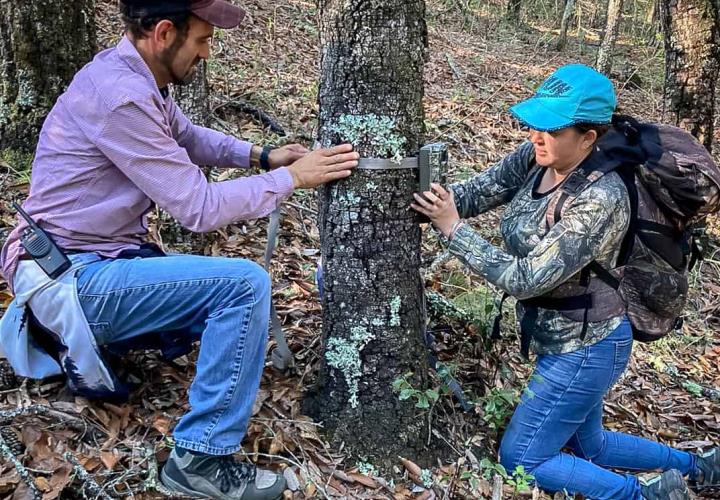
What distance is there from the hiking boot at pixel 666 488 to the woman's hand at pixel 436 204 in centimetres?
184

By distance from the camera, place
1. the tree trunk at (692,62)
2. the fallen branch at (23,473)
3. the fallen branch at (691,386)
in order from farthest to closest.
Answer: the tree trunk at (692,62) → the fallen branch at (691,386) → the fallen branch at (23,473)

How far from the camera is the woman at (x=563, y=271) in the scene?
10.2 ft

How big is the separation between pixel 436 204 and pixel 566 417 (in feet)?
4.47

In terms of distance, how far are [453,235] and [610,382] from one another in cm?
120

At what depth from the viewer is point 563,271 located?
122 inches

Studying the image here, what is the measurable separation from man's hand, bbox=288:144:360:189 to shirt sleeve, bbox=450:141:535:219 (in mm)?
980

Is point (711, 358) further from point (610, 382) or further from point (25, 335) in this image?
point (25, 335)

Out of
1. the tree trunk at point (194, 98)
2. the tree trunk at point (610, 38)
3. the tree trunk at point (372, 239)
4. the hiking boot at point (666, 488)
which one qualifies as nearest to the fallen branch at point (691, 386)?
the hiking boot at point (666, 488)

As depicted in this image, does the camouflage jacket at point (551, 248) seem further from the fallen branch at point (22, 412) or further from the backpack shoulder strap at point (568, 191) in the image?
the fallen branch at point (22, 412)

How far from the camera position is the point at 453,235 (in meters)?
3.16

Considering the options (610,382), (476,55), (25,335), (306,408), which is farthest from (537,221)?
(476,55)

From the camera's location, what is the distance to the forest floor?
9.70ft

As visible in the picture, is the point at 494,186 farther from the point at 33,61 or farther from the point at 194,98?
the point at 33,61

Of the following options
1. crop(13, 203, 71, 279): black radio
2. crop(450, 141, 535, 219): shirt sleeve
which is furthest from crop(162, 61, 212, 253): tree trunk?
crop(450, 141, 535, 219): shirt sleeve
